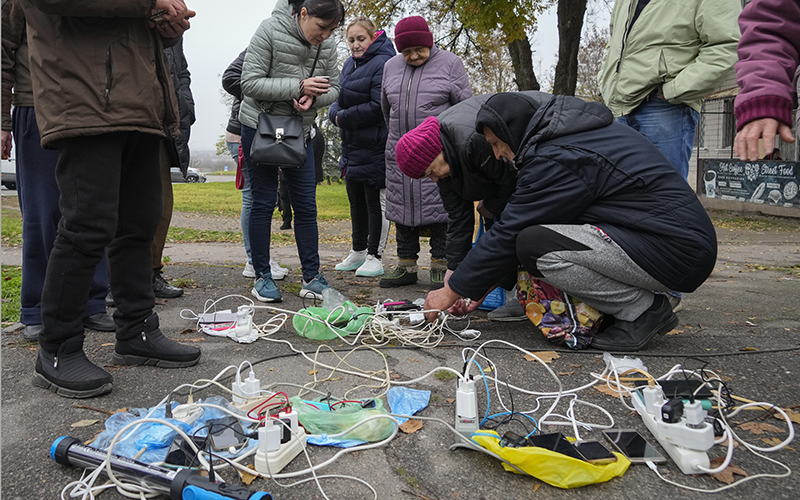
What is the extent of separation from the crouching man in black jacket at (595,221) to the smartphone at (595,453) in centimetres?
117

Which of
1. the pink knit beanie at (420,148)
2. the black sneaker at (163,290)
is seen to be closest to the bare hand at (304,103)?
the pink knit beanie at (420,148)

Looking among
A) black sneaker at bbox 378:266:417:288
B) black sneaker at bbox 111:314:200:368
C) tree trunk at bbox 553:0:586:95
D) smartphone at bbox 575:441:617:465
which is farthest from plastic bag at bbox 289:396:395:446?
tree trunk at bbox 553:0:586:95

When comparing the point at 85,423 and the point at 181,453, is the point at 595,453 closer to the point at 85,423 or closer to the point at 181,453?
the point at 181,453

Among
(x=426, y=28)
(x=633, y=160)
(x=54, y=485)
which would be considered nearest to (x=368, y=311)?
(x=633, y=160)

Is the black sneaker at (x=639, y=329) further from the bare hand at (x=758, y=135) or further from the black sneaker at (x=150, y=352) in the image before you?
the black sneaker at (x=150, y=352)

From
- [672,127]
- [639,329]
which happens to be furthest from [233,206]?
[639,329]

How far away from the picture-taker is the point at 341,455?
6.06ft

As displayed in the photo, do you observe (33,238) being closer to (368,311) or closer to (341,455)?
(368,311)

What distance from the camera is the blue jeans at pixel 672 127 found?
3.48 metres

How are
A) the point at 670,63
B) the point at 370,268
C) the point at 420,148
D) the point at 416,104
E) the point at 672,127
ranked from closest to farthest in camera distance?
1. the point at 420,148
2. the point at 670,63
3. the point at 672,127
4. the point at 416,104
5. the point at 370,268

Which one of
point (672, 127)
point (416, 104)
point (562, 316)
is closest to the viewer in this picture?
point (562, 316)

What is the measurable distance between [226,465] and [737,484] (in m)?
1.53

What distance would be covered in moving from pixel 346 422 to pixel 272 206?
2.47m

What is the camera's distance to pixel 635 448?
5.92ft
